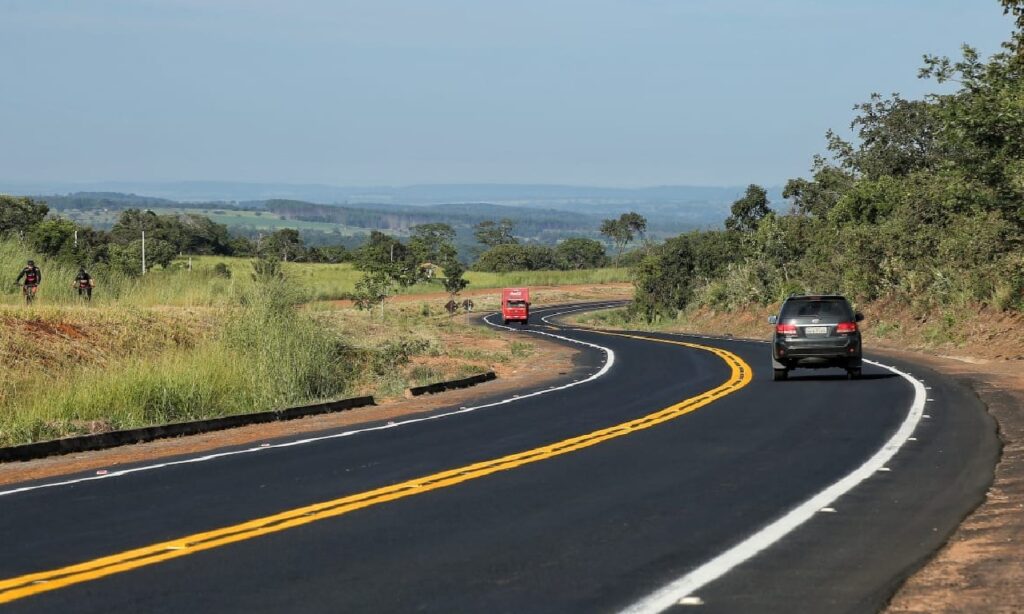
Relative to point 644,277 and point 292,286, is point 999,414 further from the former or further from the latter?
point 644,277

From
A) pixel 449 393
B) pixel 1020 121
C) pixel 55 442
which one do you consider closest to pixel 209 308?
pixel 449 393

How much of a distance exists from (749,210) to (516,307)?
1691cm

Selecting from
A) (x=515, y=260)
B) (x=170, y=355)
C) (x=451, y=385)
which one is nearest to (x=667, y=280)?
(x=451, y=385)

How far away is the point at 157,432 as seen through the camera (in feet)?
62.2

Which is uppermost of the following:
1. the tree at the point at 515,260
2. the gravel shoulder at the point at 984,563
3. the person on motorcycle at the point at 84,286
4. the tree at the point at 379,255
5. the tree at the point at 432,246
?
the gravel shoulder at the point at 984,563

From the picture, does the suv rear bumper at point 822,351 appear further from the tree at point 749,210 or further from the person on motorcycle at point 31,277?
the tree at point 749,210

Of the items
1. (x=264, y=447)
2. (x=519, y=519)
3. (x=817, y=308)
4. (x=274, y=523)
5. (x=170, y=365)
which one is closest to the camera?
(x=274, y=523)

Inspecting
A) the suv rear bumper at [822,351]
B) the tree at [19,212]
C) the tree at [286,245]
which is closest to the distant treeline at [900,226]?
the suv rear bumper at [822,351]

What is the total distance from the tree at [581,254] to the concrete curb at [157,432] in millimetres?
161887

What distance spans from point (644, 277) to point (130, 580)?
7829 cm

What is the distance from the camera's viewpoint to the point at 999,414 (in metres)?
20.7

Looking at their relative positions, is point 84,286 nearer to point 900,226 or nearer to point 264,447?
point 264,447

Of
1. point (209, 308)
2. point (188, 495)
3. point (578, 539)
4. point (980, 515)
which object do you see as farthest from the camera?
point (209, 308)

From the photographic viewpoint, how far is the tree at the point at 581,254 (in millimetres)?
186750
